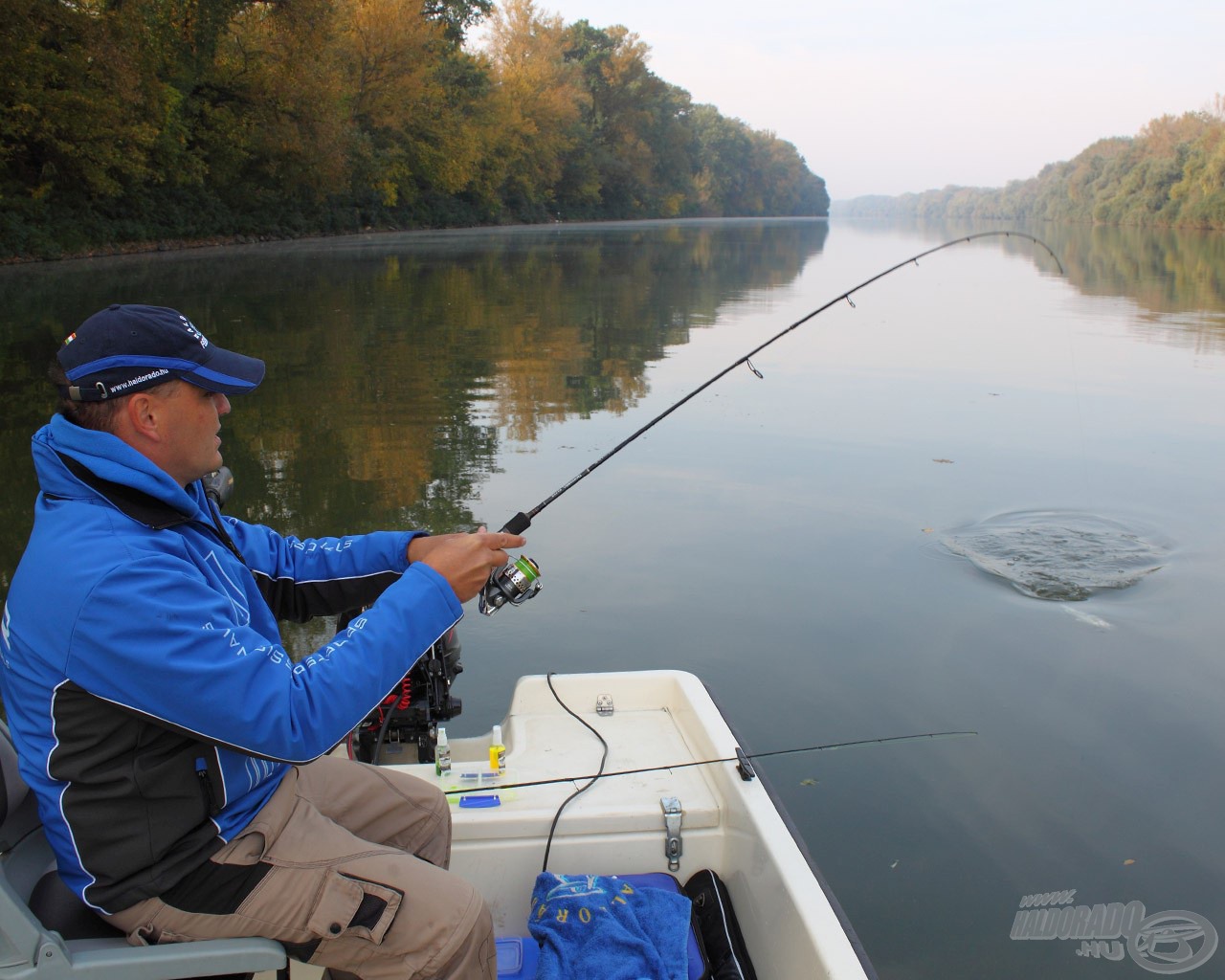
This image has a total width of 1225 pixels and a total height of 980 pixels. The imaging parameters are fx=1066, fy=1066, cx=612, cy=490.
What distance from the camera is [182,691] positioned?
63.0 inches

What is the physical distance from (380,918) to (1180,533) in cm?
599

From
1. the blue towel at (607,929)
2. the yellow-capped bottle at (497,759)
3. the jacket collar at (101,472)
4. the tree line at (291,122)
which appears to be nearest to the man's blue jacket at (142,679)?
the jacket collar at (101,472)

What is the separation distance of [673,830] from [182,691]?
138cm

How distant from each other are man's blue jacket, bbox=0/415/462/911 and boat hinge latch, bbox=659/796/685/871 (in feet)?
3.33

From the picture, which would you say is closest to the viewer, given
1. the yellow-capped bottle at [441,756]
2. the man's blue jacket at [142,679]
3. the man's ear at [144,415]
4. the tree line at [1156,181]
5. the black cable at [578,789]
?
the man's blue jacket at [142,679]

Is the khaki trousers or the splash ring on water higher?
the khaki trousers

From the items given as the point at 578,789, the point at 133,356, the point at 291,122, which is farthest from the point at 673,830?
the point at 291,122

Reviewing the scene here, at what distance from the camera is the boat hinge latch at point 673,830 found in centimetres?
260

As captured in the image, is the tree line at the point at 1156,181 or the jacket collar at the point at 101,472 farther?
the tree line at the point at 1156,181

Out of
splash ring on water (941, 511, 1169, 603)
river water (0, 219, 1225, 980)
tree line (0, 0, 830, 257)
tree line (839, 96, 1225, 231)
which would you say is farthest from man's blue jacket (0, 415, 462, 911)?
tree line (839, 96, 1225, 231)

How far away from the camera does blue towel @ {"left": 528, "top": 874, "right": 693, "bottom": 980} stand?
2293 mm

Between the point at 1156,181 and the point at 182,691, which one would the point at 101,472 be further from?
the point at 1156,181

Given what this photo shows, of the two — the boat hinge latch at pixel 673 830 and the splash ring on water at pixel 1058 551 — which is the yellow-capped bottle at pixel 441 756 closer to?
the boat hinge latch at pixel 673 830

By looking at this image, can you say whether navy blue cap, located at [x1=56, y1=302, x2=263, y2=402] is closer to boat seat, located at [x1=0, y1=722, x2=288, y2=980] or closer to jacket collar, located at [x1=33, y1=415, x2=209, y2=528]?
jacket collar, located at [x1=33, y1=415, x2=209, y2=528]
